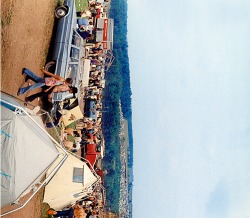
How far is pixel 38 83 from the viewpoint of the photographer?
14156mm

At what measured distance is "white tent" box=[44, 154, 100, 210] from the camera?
55.9 feet

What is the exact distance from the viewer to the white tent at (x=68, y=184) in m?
17.0

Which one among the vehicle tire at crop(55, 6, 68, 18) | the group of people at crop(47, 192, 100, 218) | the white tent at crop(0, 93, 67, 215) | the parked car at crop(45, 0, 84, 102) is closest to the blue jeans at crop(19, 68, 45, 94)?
the parked car at crop(45, 0, 84, 102)

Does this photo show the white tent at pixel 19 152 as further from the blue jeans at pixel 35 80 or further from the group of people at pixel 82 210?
the group of people at pixel 82 210

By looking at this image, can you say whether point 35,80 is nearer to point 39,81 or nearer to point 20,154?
point 39,81

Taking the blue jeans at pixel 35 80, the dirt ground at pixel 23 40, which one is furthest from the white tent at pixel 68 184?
the blue jeans at pixel 35 80

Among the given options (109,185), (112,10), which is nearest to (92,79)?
(109,185)

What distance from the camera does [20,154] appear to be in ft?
33.1

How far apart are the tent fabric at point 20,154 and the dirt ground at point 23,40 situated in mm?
2399

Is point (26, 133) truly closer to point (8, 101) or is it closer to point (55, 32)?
point (8, 101)

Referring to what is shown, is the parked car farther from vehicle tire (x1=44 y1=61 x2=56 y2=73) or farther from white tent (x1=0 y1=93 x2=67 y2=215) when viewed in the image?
white tent (x1=0 y1=93 x2=67 y2=215)

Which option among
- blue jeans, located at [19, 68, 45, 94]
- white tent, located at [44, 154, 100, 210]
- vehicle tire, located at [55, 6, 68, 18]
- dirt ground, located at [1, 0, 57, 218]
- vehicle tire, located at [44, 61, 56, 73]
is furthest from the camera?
vehicle tire, located at [55, 6, 68, 18]

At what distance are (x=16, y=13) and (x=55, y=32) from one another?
14.3 feet

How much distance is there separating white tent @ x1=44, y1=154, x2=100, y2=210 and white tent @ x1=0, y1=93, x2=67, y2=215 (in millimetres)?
5805
